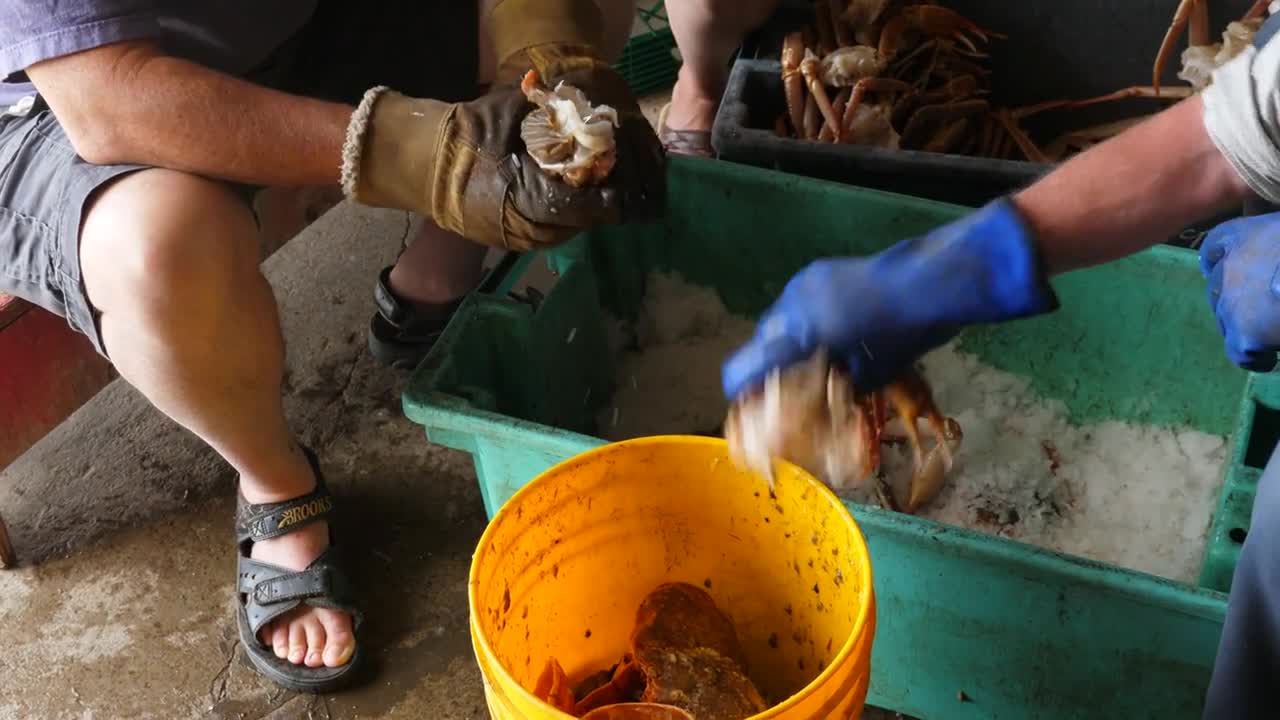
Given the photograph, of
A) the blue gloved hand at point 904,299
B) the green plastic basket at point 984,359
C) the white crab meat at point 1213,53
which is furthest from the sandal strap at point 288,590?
the white crab meat at point 1213,53

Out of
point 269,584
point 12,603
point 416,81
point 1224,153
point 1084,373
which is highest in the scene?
point 1224,153

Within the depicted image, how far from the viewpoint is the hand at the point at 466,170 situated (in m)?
1.08

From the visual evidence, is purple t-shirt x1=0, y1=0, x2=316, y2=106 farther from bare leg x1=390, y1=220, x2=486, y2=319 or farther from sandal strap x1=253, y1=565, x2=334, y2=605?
sandal strap x1=253, y1=565, x2=334, y2=605

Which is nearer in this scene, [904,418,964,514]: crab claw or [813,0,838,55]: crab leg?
[904,418,964,514]: crab claw

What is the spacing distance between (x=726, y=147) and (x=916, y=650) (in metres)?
0.79

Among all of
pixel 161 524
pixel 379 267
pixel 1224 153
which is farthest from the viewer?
pixel 379 267

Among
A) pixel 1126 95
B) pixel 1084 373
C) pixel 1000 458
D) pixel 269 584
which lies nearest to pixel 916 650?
pixel 1000 458

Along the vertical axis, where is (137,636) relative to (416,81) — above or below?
below

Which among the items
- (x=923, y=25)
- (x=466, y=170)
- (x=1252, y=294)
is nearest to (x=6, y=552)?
(x=466, y=170)

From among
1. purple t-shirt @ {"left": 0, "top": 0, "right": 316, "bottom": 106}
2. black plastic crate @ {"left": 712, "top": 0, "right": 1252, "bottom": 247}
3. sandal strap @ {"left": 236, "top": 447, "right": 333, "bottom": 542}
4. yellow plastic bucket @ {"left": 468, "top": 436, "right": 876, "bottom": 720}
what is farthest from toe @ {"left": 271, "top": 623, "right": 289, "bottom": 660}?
black plastic crate @ {"left": 712, "top": 0, "right": 1252, "bottom": 247}

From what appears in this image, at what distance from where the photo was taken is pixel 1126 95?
5.84 feet

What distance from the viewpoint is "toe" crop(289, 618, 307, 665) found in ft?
4.31

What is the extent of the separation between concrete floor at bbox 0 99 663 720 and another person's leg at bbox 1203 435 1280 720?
2.63ft

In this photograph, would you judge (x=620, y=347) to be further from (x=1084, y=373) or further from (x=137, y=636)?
(x=137, y=636)
